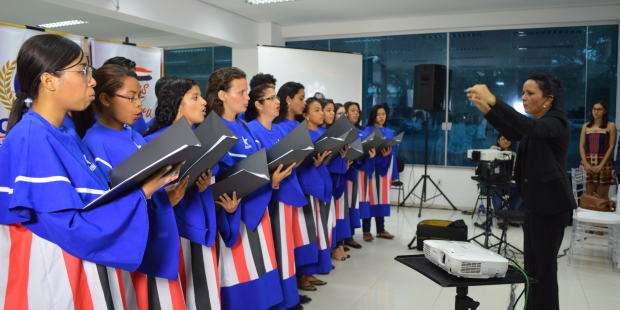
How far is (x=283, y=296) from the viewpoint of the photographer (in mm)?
2943

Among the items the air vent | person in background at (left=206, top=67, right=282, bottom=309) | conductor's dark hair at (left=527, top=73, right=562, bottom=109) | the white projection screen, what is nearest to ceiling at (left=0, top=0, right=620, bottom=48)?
the white projection screen

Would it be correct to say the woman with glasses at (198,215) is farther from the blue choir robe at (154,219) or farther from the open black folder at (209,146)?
the blue choir robe at (154,219)

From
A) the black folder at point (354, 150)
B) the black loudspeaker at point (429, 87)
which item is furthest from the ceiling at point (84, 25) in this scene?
the black folder at point (354, 150)

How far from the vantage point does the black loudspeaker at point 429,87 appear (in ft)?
21.3

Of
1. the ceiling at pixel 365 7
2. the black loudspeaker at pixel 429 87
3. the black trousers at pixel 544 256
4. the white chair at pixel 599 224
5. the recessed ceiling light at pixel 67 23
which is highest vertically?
the ceiling at pixel 365 7

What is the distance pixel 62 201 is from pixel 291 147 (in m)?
1.48

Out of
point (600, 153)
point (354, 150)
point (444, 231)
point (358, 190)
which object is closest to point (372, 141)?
point (354, 150)

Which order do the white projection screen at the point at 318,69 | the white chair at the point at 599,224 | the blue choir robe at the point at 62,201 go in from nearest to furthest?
the blue choir robe at the point at 62,201 < the white chair at the point at 599,224 < the white projection screen at the point at 318,69

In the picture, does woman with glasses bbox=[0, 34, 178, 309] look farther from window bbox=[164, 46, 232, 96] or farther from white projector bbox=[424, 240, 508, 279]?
window bbox=[164, 46, 232, 96]

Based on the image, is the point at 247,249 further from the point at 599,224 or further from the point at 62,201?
the point at 599,224

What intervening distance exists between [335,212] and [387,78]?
4.25m

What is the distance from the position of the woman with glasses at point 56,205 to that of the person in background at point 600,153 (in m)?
6.25

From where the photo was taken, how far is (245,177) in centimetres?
228

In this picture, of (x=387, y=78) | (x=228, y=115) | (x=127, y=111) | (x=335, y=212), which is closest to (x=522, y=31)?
(x=387, y=78)
